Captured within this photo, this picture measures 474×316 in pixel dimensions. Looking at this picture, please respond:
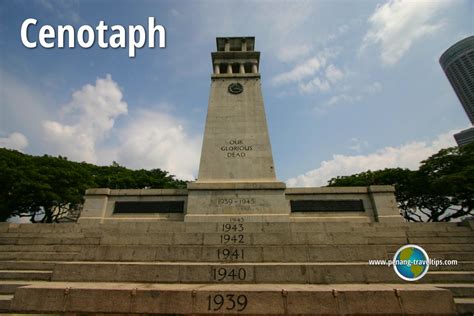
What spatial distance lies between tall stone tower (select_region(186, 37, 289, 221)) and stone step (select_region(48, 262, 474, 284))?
723cm

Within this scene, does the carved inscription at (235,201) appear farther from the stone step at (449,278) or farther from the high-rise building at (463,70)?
the high-rise building at (463,70)

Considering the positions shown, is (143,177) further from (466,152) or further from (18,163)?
(466,152)

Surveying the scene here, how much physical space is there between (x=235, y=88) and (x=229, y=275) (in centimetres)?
1455

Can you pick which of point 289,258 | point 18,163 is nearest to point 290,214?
point 289,258

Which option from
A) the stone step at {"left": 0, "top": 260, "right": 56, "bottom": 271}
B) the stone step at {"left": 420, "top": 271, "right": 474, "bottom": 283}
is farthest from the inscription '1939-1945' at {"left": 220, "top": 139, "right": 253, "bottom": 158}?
the stone step at {"left": 420, "top": 271, "right": 474, "bottom": 283}

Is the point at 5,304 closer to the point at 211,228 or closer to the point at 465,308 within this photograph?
the point at 211,228

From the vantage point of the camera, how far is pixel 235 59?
65.4 ft

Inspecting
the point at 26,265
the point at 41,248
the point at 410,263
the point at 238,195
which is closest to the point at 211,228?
the point at 238,195

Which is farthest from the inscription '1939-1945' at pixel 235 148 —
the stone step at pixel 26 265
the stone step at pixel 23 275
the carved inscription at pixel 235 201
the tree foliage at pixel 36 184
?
the tree foliage at pixel 36 184

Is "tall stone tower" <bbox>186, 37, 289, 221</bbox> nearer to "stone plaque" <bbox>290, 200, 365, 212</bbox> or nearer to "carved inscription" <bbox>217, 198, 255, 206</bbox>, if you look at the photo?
"carved inscription" <bbox>217, 198, 255, 206</bbox>

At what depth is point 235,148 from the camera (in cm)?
1563

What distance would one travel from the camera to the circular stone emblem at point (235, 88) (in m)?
17.9

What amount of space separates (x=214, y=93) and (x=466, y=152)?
27.1 m

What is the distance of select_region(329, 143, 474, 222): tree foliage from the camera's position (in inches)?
872
